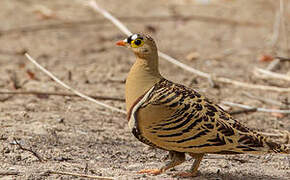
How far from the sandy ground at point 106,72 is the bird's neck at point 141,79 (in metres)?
0.48

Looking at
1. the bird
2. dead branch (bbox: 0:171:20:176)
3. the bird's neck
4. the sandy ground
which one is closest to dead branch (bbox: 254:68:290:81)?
the sandy ground

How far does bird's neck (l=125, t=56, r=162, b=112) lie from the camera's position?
318cm

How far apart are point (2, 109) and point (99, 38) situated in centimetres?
353

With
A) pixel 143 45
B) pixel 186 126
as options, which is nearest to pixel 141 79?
pixel 143 45

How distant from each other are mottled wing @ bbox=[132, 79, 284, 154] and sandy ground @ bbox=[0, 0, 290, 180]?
12.2 inches

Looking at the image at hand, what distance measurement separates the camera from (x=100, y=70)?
20.7 feet

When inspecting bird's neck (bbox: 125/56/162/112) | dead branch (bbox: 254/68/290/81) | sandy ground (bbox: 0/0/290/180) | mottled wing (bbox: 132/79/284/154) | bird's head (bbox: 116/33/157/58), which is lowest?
sandy ground (bbox: 0/0/290/180)

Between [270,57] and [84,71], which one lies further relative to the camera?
[270,57]

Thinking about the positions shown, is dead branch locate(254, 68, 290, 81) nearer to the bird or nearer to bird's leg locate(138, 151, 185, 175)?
the bird

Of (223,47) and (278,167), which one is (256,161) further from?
(223,47)

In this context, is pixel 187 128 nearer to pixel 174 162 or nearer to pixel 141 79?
pixel 174 162

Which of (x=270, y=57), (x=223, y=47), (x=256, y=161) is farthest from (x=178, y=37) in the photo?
(x=256, y=161)

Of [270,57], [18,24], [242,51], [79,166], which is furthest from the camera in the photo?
[18,24]

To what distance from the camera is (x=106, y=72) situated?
624 cm
